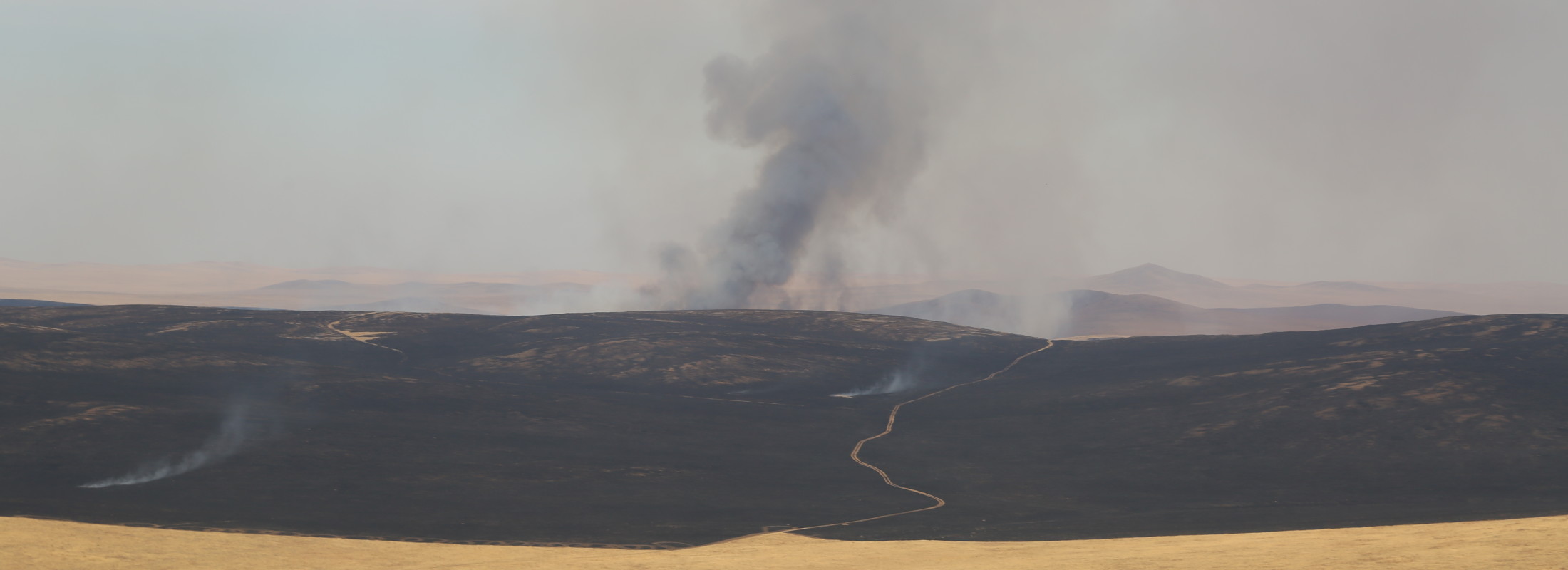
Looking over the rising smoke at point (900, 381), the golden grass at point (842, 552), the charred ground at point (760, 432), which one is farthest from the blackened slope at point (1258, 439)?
the rising smoke at point (900, 381)

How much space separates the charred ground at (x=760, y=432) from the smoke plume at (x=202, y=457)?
809 mm

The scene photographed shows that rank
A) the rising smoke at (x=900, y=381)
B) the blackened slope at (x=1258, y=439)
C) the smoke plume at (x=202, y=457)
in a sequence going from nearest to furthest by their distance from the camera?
1. the blackened slope at (x=1258, y=439)
2. the smoke plume at (x=202, y=457)
3. the rising smoke at (x=900, y=381)

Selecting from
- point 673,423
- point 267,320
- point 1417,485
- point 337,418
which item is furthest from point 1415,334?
point 267,320

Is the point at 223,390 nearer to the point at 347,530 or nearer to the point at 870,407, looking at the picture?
the point at 347,530

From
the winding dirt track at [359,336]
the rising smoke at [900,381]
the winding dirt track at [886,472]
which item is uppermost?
the winding dirt track at [359,336]

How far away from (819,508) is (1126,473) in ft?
60.2

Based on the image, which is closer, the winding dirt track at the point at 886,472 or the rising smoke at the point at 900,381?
the winding dirt track at the point at 886,472

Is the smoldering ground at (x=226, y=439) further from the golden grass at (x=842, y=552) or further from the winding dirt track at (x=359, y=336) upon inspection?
the winding dirt track at (x=359, y=336)

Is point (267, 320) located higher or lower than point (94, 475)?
higher

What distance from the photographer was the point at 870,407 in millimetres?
78500

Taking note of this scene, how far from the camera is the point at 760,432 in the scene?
66.2 metres

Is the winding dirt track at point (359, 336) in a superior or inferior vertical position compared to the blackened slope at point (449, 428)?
superior

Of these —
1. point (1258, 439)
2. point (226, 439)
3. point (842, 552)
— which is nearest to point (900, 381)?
point (1258, 439)

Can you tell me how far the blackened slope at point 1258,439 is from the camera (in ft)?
142
